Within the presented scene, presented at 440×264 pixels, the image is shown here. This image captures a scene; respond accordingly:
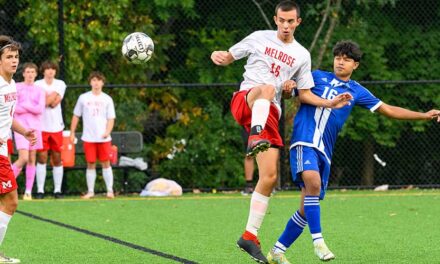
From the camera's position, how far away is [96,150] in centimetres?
1586

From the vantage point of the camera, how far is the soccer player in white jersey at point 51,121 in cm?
1534

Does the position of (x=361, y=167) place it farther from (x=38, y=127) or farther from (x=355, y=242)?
(x=355, y=242)

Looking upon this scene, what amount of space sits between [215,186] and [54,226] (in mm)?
6871

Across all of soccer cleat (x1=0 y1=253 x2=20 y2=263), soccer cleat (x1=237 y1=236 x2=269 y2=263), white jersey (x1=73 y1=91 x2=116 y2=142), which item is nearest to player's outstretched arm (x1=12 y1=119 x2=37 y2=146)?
soccer cleat (x1=0 y1=253 x2=20 y2=263)

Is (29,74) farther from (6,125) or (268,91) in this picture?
(268,91)

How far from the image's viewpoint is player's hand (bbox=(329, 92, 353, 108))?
7909 millimetres

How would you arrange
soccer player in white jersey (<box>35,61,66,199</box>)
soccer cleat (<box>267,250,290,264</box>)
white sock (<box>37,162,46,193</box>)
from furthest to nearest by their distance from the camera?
white sock (<box>37,162,46,193</box>)
soccer player in white jersey (<box>35,61,66,199</box>)
soccer cleat (<box>267,250,290,264</box>)

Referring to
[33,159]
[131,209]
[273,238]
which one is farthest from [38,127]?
[273,238]

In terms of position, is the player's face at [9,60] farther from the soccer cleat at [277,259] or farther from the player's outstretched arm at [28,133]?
the soccer cleat at [277,259]

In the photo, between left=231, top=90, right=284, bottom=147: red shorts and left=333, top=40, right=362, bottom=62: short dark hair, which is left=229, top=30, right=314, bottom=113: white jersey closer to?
left=231, top=90, right=284, bottom=147: red shorts

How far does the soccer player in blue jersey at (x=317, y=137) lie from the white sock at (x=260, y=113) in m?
0.34

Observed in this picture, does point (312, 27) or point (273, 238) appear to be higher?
point (312, 27)

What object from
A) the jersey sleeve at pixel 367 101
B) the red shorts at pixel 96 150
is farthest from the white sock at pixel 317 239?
the red shorts at pixel 96 150

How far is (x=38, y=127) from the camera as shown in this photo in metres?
15.1
